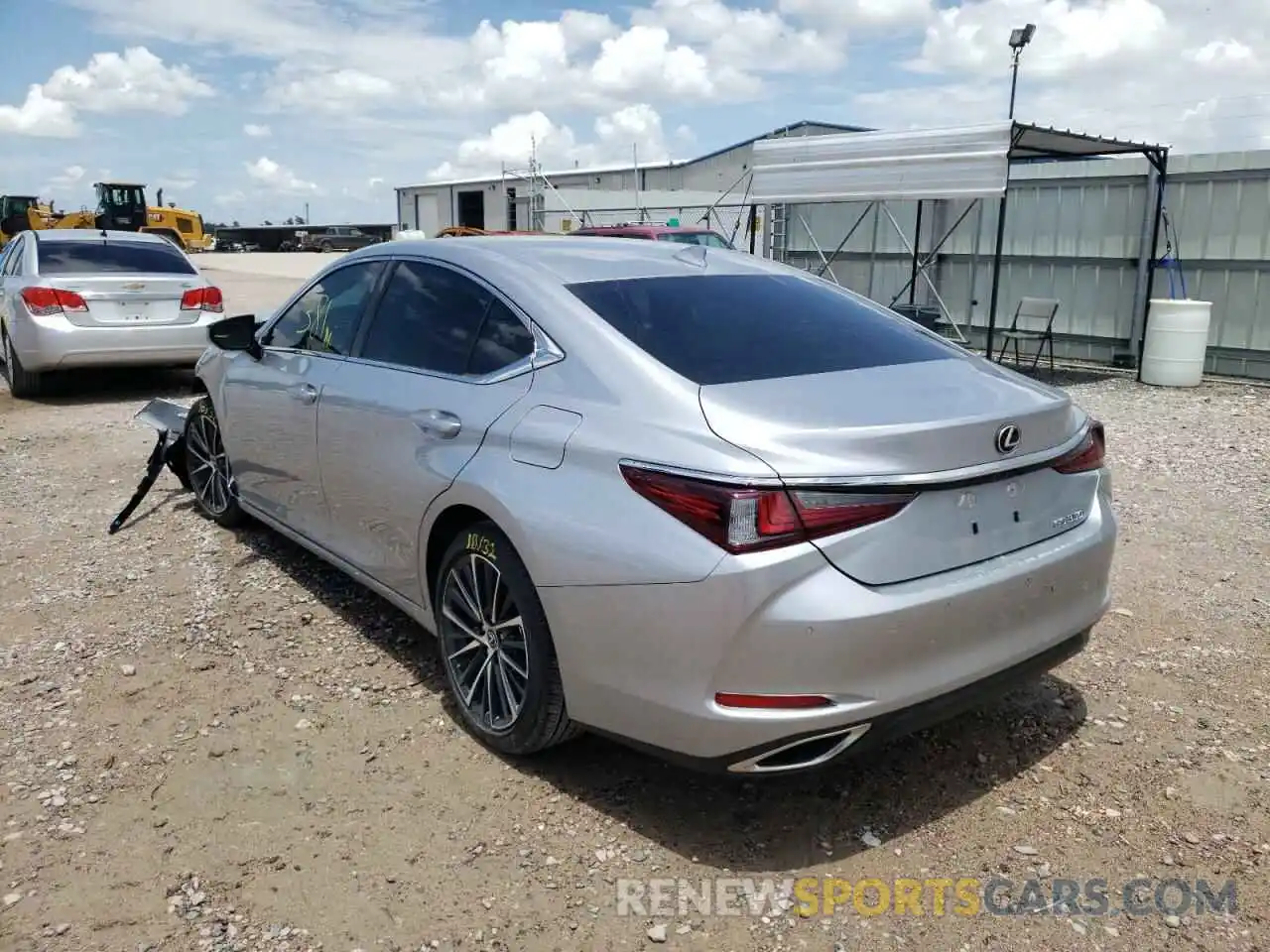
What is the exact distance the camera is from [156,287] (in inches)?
378

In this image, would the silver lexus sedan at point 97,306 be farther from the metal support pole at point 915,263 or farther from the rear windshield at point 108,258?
the metal support pole at point 915,263

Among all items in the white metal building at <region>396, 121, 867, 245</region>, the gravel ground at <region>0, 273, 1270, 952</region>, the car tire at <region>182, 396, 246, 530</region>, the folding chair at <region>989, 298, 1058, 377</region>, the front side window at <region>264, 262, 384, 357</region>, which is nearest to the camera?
the gravel ground at <region>0, 273, 1270, 952</region>

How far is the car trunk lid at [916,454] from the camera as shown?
2533 mm

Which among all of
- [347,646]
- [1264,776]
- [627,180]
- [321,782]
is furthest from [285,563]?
[627,180]

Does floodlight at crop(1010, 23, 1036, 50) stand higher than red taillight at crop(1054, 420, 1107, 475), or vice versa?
floodlight at crop(1010, 23, 1036, 50)

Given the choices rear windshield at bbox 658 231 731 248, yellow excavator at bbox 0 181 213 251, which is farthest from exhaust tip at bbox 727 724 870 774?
yellow excavator at bbox 0 181 213 251

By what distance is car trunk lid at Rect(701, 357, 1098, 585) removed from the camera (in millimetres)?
2533

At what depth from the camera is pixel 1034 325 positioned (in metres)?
14.0

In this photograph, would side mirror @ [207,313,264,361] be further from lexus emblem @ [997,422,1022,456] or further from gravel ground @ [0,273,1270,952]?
lexus emblem @ [997,422,1022,456]

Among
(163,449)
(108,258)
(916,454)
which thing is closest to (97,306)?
(108,258)

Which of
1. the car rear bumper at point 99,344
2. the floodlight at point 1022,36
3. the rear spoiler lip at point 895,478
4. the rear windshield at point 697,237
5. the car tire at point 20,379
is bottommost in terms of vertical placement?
the car tire at point 20,379

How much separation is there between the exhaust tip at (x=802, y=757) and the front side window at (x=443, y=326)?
4.70 ft

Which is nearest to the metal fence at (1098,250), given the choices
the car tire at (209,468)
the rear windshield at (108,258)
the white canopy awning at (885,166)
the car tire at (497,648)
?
the white canopy awning at (885,166)

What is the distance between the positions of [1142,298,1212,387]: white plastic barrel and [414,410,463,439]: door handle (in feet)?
34.3
